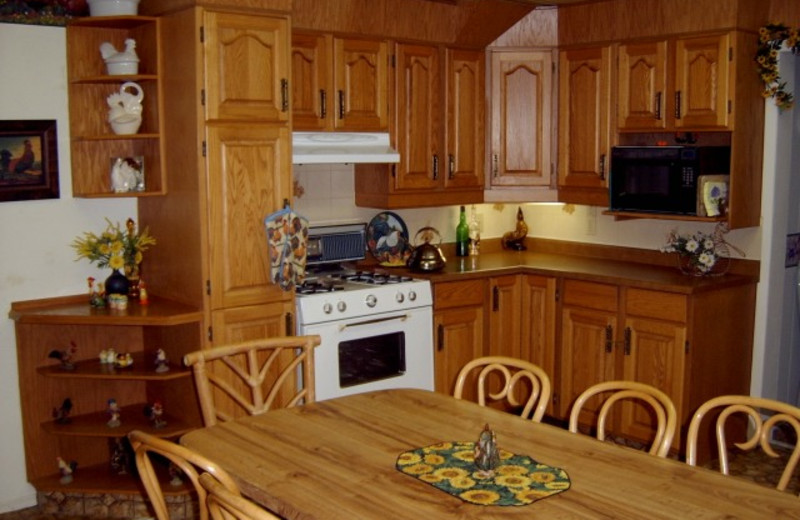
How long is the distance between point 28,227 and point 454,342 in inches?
86.9

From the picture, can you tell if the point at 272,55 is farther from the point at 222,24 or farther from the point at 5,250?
the point at 5,250

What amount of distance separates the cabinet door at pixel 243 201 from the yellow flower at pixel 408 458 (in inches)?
72.5

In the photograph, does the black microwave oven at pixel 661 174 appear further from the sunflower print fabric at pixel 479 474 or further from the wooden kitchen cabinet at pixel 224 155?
the sunflower print fabric at pixel 479 474

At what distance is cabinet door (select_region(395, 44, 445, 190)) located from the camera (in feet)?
15.8

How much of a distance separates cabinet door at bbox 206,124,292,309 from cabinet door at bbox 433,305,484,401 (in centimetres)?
102

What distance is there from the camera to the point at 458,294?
4812 millimetres

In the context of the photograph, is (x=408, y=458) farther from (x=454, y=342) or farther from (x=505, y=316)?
(x=505, y=316)

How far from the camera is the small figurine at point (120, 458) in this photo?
4105 millimetres

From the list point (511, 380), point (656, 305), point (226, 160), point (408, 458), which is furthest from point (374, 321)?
point (408, 458)

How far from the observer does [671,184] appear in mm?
4574

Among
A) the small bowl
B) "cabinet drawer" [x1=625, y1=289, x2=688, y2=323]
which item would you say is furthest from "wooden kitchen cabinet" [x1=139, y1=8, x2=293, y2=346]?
"cabinet drawer" [x1=625, y1=289, x2=688, y2=323]

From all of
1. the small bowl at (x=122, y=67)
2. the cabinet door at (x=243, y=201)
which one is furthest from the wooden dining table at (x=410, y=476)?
the small bowl at (x=122, y=67)

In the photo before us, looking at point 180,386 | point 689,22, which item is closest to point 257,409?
point 180,386

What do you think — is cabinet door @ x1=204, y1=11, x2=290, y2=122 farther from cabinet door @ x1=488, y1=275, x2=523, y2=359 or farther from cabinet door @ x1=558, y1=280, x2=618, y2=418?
Answer: cabinet door @ x1=558, y1=280, x2=618, y2=418
